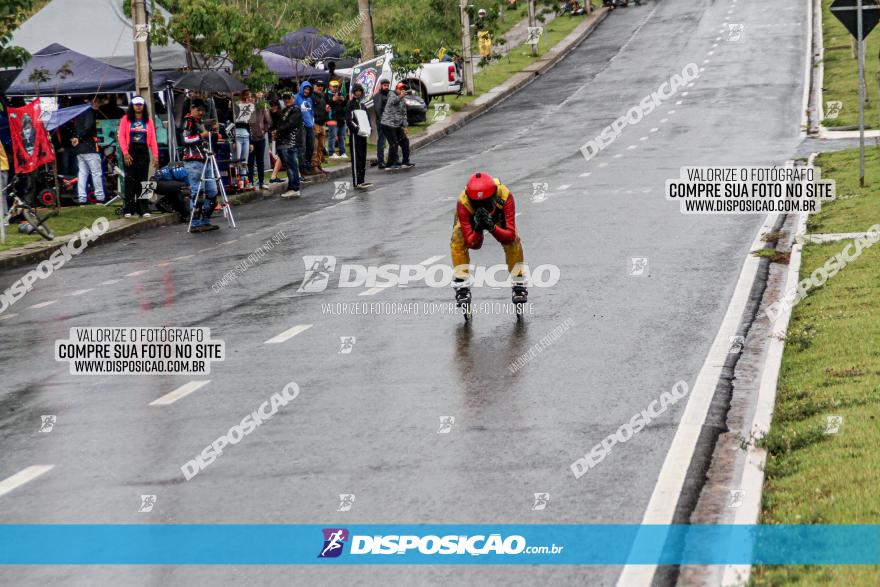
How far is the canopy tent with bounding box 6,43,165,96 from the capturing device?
2770 centimetres

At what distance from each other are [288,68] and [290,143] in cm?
786

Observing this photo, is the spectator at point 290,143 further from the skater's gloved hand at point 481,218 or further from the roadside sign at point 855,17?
the skater's gloved hand at point 481,218

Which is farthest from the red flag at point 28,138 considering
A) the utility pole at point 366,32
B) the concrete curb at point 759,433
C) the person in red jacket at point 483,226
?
the utility pole at point 366,32

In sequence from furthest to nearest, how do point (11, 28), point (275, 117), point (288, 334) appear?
point (275, 117)
point (11, 28)
point (288, 334)

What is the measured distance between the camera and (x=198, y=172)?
23.8 meters

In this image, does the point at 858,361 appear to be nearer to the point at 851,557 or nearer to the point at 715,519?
the point at 715,519

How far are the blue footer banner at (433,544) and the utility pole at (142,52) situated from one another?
19.6 meters

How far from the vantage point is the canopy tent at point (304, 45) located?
39.6 metres

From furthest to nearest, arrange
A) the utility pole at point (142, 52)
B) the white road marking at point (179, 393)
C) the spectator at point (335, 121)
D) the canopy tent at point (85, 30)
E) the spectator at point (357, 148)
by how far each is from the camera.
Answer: the spectator at point (335, 121) < the canopy tent at point (85, 30) < the spectator at point (357, 148) < the utility pole at point (142, 52) < the white road marking at point (179, 393)

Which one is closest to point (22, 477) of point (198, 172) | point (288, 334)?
point (288, 334)

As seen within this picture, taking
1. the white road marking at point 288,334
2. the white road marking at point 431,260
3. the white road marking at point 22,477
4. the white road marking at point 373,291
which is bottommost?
the white road marking at point 431,260

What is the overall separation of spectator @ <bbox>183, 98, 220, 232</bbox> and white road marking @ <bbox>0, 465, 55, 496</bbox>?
1477cm

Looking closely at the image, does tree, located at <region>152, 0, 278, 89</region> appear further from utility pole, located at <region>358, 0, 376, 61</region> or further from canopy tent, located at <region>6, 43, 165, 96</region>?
utility pole, located at <region>358, 0, 376, 61</region>

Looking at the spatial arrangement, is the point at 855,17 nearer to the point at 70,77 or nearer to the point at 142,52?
the point at 142,52
